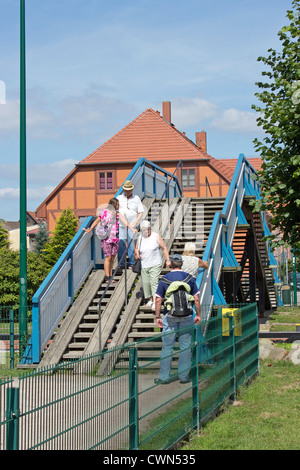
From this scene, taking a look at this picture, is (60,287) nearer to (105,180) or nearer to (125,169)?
(105,180)

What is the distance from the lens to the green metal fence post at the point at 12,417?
3.91 m

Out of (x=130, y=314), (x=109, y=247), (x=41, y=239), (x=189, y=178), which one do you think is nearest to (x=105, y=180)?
(x=189, y=178)

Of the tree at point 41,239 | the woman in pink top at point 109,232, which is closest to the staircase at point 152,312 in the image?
the woman in pink top at point 109,232

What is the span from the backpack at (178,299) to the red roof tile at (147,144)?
48520 millimetres

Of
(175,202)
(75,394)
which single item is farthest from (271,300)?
(75,394)

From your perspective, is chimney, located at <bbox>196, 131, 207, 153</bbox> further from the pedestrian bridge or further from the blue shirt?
the blue shirt

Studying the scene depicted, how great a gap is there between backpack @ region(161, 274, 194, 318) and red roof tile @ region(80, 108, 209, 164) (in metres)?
48.5

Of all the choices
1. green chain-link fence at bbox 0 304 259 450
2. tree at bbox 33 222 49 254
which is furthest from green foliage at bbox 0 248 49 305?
tree at bbox 33 222 49 254

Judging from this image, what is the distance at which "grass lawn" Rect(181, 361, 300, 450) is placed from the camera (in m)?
6.88

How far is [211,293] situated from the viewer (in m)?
13.1

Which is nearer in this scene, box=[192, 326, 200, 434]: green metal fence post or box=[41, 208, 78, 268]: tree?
box=[192, 326, 200, 434]: green metal fence post

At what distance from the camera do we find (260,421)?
26.2 ft

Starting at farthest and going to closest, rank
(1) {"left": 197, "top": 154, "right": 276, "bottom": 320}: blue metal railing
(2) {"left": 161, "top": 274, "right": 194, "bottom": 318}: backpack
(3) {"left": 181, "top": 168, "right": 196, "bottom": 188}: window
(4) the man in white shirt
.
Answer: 1. (3) {"left": 181, "top": 168, "right": 196, "bottom": 188}: window
2. (4) the man in white shirt
3. (1) {"left": 197, "top": 154, "right": 276, "bottom": 320}: blue metal railing
4. (2) {"left": 161, "top": 274, "right": 194, "bottom": 318}: backpack
